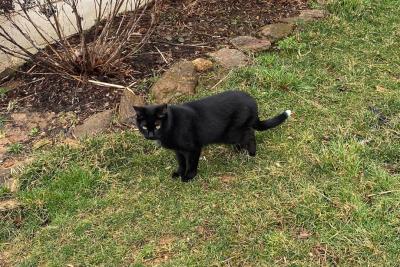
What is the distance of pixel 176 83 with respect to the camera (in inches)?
168

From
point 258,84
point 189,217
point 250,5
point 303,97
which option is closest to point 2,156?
point 189,217

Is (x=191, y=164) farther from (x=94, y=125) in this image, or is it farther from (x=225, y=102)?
(x=94, y=125)

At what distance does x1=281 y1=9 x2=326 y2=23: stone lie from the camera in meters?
5.43

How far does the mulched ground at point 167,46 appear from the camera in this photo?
4.25 m

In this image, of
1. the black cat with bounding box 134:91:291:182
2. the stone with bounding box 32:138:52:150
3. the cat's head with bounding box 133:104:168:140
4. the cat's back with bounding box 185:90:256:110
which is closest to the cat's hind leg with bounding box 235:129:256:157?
the black cat with bounding box 134:91:291:182

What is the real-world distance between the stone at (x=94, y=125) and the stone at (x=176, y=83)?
48cm

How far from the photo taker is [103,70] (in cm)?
442

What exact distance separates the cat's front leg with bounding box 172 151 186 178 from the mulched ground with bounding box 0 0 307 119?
112 cm

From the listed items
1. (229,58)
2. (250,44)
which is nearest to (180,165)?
(229,58)

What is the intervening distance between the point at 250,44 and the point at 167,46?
0.92m

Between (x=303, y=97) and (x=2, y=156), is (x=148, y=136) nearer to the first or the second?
(x=2, y=156)

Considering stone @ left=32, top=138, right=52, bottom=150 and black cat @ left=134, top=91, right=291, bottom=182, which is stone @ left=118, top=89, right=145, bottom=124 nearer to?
stone @ left=32, top=138, right=52, bottom=150

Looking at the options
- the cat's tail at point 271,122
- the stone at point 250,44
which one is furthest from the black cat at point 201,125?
the stone at point 250,44

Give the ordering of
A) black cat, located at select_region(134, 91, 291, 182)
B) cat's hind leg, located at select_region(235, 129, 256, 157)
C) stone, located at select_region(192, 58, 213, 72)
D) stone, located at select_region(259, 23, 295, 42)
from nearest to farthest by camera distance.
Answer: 1. black cat, located at select_region(134, 91, 291, 182)
2. cat's hind leg, located at select_region(235, 129, 256, 157)
3. stone, located at select_region(192, 58, 213, 72)
4. stone, located at select_region(259, 23, 295, 42)
